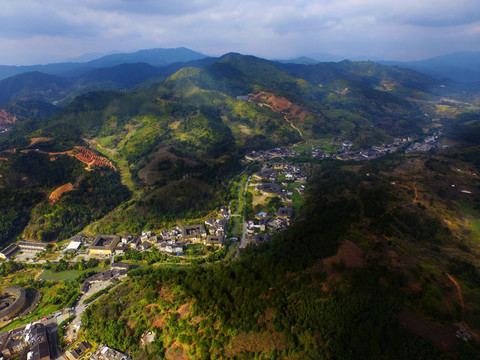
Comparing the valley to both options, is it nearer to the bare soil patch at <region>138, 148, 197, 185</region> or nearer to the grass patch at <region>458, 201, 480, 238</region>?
the grass patch at <region>458, 201, 480, 238</region>

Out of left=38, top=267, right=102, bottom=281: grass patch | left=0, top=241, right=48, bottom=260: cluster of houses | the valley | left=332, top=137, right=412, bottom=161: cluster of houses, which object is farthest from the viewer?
left=332, top=137, right=412, bottom=161: cluster of houses

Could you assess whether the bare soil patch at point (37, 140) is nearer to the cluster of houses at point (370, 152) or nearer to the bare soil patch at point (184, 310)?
the bare soil patch at point (184, 310)

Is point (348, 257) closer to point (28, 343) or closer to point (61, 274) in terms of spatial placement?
point (28, 343)

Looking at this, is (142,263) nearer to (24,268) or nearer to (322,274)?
(24,268)

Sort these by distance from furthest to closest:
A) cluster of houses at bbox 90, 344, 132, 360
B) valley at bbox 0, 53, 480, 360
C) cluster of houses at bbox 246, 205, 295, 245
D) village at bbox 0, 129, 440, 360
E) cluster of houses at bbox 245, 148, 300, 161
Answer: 1. cluster of houses at bbox 245, 148, 300, 161
2. cluster of houses at bbox 246, 205, 295, 245
3. village at bbox 0, 129, 440, 360
4. cluster of houses at bbox 90, 344, 132, 360
5. valley at bbox 0, 53, 480, 360

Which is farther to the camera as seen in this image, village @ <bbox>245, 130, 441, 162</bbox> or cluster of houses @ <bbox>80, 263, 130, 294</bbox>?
village @ <bbox>245, 130, 441, 162</bbox>

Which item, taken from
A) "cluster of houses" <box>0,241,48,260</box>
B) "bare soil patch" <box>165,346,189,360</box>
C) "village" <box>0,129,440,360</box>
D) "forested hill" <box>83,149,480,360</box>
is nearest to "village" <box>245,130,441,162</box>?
"village" <box>0,129,440,360</box>

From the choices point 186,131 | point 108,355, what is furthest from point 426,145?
point 108,355

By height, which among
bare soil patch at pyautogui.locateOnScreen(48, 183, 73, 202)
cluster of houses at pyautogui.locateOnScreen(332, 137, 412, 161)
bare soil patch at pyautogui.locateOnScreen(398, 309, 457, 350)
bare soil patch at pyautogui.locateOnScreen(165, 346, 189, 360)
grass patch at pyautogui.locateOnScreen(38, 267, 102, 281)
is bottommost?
grass patch at pyautogui.locateOnScreen(38, 267, 102, 281)

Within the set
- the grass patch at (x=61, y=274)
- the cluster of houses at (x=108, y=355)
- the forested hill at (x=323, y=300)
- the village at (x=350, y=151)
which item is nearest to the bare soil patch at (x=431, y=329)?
the forested hill at (x=323, y=300)
